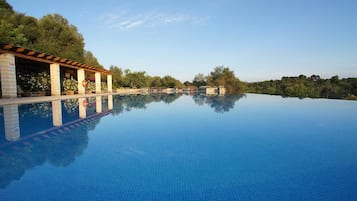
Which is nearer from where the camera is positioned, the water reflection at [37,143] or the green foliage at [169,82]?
the water reflection at [37,143]

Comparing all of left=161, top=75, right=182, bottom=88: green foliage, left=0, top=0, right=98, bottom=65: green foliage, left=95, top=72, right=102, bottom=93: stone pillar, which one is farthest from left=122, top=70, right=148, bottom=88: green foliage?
left=95, top=72, right=102, bottom=93: stone pillar

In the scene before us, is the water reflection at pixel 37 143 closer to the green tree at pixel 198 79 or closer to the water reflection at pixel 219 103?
the water reflection at pixel 219 103

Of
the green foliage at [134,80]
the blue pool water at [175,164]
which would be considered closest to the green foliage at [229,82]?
the green foliage at [134,80]

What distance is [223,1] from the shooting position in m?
14.6

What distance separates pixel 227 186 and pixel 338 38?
64.5ft

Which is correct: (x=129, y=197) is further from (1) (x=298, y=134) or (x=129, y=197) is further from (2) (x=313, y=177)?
(1) (x=298, y=134)

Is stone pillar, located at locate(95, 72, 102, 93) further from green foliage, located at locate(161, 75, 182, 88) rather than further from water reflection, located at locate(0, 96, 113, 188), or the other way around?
green foliage, located at locate(161, 75, 182, 88)

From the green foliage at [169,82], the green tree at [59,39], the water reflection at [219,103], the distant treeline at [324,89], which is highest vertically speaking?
the green tree at [59,39]

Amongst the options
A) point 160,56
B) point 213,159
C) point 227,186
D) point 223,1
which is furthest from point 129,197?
point 160,56

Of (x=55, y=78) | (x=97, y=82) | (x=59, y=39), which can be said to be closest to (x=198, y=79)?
(x=97, y=82)

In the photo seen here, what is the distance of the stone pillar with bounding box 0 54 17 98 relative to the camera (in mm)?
10297

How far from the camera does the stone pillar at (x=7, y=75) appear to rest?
405 inches

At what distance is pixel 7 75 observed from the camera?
10.5 metres

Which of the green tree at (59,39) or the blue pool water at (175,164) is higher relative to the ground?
the green tree at (59,39)
